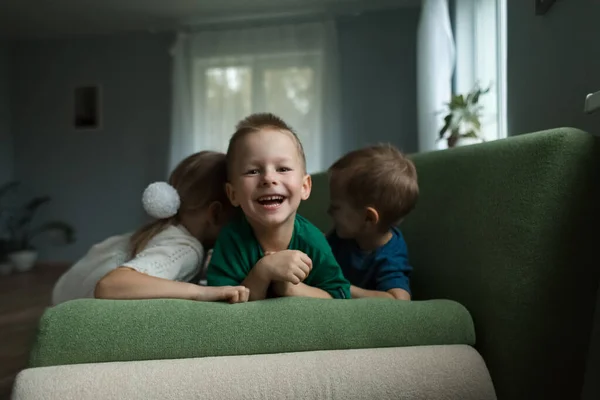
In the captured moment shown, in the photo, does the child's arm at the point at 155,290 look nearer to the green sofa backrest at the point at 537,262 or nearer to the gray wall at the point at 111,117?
the green sofa backrest at the point at 537,262

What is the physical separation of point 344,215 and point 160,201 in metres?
0.51

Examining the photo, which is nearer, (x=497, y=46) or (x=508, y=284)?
(x=508, y=284)

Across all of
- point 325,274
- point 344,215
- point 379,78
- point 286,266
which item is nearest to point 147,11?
point 379,78

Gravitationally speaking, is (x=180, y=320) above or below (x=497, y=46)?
below

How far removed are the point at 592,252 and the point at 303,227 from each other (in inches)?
23.9

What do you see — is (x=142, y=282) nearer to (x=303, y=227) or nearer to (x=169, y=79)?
(x=303, y=227)

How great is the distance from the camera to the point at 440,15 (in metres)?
3.51

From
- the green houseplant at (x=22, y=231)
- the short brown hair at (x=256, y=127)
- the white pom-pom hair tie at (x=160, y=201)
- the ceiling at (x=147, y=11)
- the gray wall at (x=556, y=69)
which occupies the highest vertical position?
the ceiling at (x=147, y=11)

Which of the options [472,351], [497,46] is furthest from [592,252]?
[497,46]

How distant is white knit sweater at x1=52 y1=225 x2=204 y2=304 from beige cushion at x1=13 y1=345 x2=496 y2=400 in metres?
0.30

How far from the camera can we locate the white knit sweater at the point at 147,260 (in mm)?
1104

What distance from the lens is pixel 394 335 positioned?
0.89 meters

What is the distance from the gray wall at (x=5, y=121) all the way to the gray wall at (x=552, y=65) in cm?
601

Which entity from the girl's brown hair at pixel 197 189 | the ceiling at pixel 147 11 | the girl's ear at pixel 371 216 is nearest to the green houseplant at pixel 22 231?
the ceiling at pixel 147 11
